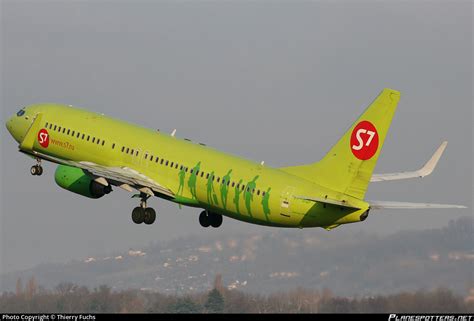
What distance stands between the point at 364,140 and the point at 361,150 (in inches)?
24.2

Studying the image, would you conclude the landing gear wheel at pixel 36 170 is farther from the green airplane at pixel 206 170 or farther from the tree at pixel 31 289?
the tree at pixel 31 289

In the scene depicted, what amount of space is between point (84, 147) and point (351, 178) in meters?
20.9

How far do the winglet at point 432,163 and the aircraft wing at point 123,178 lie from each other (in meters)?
16.4

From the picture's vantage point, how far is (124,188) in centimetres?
8662

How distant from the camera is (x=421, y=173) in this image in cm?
8706

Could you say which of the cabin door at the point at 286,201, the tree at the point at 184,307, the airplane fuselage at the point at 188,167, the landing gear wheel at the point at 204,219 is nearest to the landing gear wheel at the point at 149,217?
the airplane fuselage at the point at 188,167

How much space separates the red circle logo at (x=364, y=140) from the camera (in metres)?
77.4

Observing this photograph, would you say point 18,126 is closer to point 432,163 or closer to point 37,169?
point 37,169

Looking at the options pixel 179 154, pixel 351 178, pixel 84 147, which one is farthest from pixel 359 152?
pixel 84 147

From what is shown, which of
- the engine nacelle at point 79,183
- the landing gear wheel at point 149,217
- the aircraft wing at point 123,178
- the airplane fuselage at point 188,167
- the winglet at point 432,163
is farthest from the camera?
the engine nacelle at point 79,183

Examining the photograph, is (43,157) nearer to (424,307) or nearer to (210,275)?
(210,275)

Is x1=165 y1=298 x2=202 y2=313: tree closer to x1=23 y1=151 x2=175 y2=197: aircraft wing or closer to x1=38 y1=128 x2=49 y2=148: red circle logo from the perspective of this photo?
x1=23 y1=151 x2=175 y2=197: aircraft wing

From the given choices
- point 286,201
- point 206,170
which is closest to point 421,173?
point 286,201

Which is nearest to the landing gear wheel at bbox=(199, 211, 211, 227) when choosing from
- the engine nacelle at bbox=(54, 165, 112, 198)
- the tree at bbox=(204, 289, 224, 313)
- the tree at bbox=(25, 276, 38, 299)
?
the engine nacelle at bbox=(54, 165, 112, 198)
